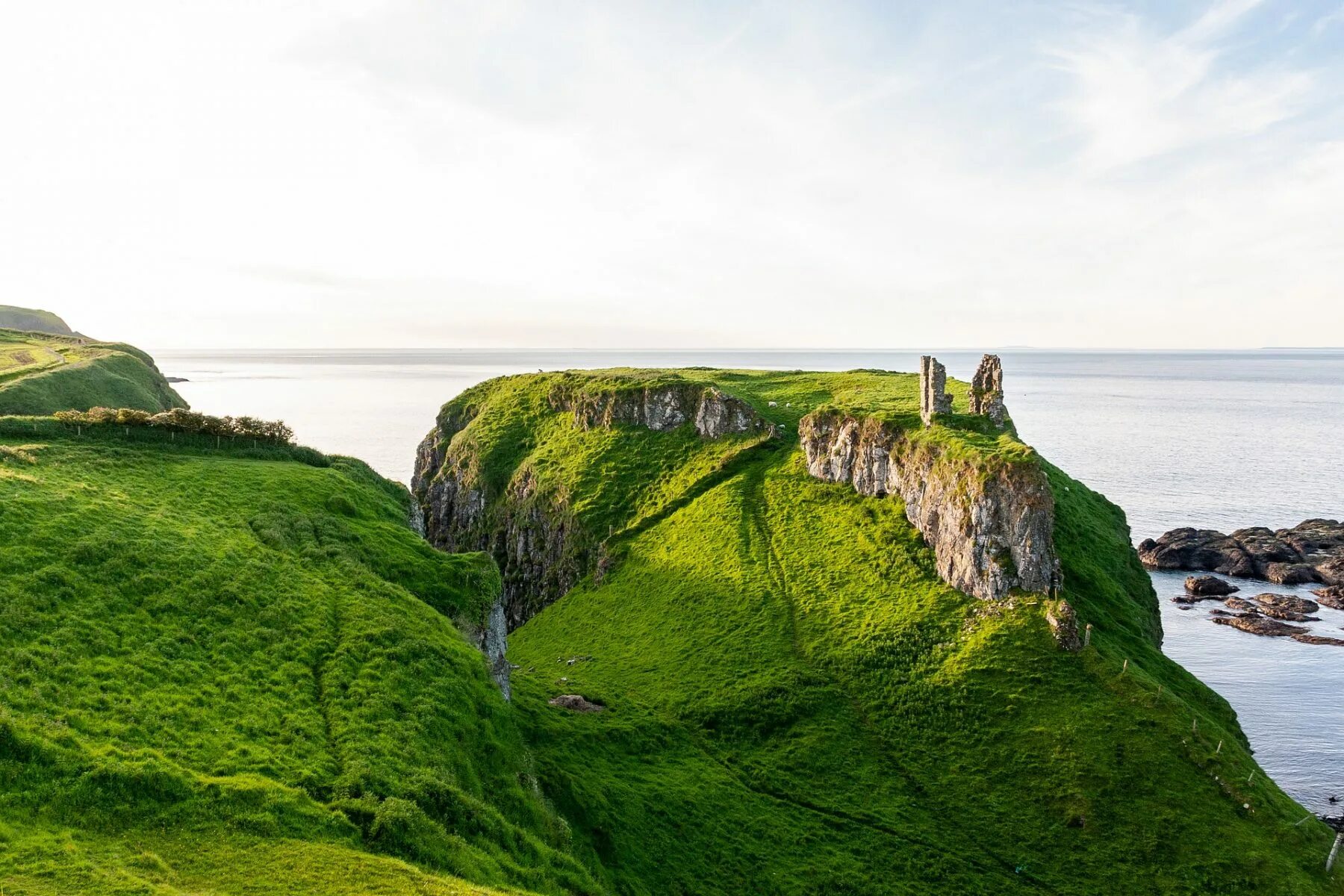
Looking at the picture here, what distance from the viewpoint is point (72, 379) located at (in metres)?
102

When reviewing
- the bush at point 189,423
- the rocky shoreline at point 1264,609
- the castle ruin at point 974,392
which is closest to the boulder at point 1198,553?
the rocky shoreline at point 1264,609

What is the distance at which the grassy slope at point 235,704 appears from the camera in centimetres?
2153

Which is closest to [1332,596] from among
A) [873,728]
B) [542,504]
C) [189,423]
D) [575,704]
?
[873,728]

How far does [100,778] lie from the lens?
22500 mm

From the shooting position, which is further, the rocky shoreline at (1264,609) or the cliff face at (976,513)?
the rocky shoreline at (1264,609)

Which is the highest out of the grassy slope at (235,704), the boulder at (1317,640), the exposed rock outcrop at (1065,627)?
the grassy slope at (235,704)

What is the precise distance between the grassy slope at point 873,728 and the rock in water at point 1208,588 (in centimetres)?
3056

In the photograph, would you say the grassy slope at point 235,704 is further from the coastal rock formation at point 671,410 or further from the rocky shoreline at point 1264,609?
the rocky shoreline at point 1264,609

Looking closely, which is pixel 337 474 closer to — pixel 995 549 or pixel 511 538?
pixel 511 538

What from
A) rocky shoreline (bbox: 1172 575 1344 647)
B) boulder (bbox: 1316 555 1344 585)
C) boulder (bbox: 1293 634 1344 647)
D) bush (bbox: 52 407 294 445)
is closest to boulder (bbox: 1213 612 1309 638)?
rocky shoreline (bbox: 1172 575 1344 647)

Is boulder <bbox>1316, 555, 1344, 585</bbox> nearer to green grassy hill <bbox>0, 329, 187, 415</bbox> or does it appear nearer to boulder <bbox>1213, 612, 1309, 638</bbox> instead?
boulder <bbox>1213, 612, 1309, 638</bbox>

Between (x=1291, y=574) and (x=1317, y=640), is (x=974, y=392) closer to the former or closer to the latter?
(x=1317, y=640)

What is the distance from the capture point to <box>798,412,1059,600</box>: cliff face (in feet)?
176

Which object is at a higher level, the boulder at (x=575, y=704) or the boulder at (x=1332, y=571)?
the boulder at (x=575, y=704)
